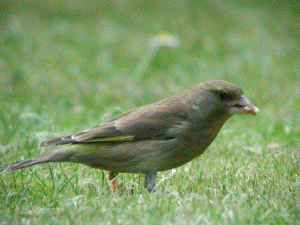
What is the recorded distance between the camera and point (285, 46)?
417 inches

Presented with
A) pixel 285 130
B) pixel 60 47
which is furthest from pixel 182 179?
pixel 60 47

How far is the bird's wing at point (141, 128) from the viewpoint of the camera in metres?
4.39

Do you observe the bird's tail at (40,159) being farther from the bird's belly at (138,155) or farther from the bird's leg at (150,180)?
the bird's leg at (150,180)

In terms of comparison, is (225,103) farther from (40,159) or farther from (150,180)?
(40,159)

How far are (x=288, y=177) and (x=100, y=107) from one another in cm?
364

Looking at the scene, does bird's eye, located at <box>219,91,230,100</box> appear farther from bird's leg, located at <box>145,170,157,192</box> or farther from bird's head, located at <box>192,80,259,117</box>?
bird's leg, located at <box>145,170,157,192</box>

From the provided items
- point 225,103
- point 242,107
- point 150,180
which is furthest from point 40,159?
point 242,107

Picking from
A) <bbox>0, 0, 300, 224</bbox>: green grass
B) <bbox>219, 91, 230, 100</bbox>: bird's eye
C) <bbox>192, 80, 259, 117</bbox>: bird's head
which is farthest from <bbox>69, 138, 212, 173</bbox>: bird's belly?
<bbox>219, 91, 230, 100</bbox>: bird's eye

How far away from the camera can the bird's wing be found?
14.4ft

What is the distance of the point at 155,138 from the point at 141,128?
147mm

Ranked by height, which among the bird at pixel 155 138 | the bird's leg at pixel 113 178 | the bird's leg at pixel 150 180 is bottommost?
the bird's leg at pixel 150 180

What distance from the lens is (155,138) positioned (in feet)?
14.5

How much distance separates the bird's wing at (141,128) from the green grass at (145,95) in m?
0.34

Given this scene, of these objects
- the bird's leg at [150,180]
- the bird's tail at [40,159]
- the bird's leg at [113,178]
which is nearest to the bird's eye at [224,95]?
the bird's leg at [150,180]
